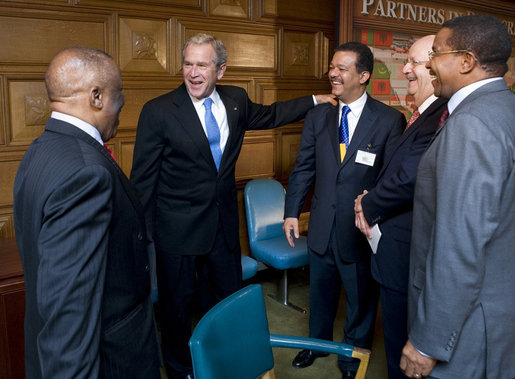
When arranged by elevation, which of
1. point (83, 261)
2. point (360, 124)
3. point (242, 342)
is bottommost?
point (242, 342)

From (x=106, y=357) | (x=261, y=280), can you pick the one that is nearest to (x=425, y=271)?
(x=106, y=357)

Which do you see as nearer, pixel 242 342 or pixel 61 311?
pixel 61 311

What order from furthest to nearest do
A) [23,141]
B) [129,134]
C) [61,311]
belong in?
[129,134] → [23,141] → [61,311]

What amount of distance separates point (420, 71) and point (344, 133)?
63 centimetres

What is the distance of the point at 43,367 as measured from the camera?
126 cm

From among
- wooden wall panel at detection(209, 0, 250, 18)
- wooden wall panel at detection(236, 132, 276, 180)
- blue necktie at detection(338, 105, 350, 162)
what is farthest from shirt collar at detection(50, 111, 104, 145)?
wooden wall panel at detection(236, 132, 276, 180)

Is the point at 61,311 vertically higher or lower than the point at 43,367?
higher

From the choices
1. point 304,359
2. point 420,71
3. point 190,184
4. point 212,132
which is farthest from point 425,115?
point 304,359

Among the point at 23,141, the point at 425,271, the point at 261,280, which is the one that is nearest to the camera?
the point at 425,271

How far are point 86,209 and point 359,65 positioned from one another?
207cm

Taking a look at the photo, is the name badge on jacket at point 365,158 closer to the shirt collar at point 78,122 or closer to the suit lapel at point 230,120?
the suit lapel at point 230,120

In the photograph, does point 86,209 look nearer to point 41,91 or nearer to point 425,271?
point 425,271

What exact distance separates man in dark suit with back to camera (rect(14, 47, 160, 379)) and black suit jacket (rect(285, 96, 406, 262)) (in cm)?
145

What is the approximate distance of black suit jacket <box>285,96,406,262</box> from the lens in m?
2.79
